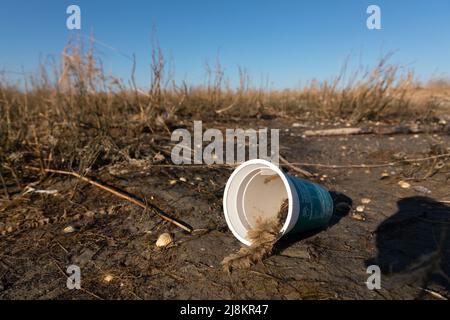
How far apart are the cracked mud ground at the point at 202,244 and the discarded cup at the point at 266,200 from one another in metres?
0.12

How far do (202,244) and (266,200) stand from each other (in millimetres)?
527

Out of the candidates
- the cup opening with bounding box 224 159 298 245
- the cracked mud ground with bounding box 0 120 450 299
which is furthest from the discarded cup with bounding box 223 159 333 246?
the cracked mud ground with bounding box 0 120 450 299

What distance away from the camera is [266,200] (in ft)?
7.00

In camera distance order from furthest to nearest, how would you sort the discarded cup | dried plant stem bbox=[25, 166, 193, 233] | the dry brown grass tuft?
dried plant stem bbox=[25, 166, 193, 233] → the discarded cup → the dry brown grass tuft

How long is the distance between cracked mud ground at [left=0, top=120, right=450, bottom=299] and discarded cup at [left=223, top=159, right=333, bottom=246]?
0.39ft

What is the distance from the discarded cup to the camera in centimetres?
173

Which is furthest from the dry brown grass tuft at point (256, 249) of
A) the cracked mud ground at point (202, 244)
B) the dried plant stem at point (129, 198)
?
the dried plant stem at point (129, 198)

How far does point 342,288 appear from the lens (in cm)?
142

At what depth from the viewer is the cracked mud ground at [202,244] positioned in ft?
4.83

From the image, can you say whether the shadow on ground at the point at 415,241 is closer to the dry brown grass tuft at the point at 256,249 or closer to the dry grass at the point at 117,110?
the dry brown grass tuft at the point at 256,249

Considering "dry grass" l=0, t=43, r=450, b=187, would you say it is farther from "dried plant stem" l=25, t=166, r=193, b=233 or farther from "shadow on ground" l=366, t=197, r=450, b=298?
"shadow on ground" l=366, t=197, r=450, b=298

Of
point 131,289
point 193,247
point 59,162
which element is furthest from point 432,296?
point 59,162
